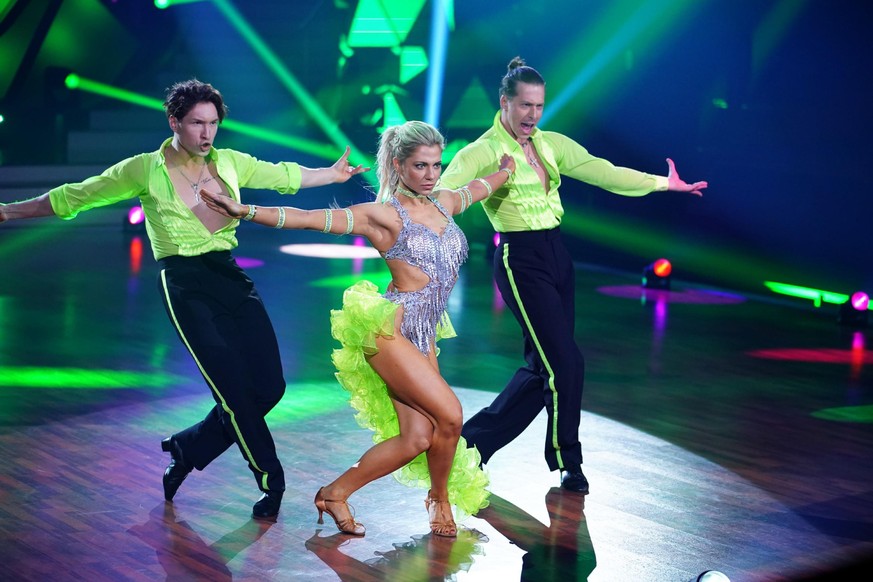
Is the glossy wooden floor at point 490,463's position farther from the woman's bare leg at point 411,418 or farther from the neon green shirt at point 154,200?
the neon green shirt at point 154,200

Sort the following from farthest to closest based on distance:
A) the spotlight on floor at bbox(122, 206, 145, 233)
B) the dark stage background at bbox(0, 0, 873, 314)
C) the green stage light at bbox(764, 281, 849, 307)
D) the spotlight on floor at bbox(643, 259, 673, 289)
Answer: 1. the spotlight on floor at bbox(122, 206, 145, 233)
2. the spotlight on floor at bbox(643, 259, 673, 289)
3. the dark stage background at bbox(0, 0, 873, 314)
4. the green stage light at bbox(764, 281, 849, 307)

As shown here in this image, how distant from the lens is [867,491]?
15.6ft

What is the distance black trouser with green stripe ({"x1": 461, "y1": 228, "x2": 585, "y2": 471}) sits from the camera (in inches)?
184

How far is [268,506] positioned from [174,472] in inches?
14.8

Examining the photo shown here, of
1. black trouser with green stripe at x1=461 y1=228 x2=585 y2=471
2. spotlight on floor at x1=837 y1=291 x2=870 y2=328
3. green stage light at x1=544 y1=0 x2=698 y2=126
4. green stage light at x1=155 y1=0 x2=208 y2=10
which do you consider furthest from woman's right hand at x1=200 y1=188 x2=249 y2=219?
green stage light at x1=155 y1=0 x2=208 y2=10

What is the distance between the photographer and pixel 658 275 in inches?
392

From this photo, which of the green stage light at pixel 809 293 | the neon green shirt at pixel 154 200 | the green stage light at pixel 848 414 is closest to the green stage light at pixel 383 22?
the green stage light at pixel 809 293

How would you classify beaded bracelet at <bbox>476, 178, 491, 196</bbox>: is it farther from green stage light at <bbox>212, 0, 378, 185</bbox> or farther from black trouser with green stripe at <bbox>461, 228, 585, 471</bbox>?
green stage light at <bbox>212, 0, 378, 185</bbox>

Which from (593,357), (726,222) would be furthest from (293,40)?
(593,357)

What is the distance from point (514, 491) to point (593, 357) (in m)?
2.68

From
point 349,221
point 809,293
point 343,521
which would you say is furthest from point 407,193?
point 809,293

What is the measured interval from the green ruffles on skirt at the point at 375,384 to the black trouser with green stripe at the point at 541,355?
1.67ft

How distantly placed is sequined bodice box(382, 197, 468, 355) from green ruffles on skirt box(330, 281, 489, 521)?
0.08 m

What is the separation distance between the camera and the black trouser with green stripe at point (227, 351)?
421 cm
